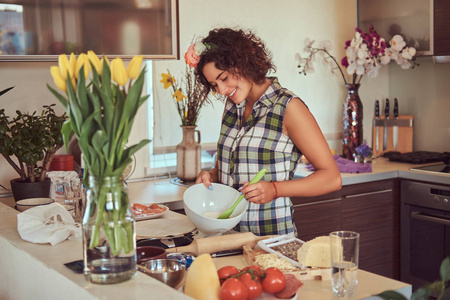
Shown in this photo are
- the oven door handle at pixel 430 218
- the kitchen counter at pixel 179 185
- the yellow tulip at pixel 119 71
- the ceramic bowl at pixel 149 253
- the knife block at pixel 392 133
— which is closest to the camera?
the yellow tulip at pixel 119 71

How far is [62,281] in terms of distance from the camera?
4.25 feet

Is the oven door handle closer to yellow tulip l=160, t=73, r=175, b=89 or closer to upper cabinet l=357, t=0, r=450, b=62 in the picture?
upper cabinet l=357, t=0, r=450, b=62

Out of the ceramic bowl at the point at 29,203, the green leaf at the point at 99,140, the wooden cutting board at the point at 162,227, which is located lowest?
the wooden cutting board at the point at 162,227

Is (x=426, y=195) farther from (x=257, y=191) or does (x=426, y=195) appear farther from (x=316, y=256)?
(x=316, y=256)

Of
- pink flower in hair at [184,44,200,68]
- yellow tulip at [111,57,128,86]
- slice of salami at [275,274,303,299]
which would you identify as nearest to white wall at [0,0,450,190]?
pink flower in hair at [184,44,200,68]

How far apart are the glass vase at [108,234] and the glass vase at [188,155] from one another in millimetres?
1917

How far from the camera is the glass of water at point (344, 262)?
1.43 metres

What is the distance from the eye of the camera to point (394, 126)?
399cm

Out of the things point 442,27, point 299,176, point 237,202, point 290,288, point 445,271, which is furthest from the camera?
point 442,27

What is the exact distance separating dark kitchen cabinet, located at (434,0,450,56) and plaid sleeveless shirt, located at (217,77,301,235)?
63.9 inches

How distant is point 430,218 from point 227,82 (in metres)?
1.67

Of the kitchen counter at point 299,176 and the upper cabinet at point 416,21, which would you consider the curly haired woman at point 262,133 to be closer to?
the kitchen counter at point 299,176

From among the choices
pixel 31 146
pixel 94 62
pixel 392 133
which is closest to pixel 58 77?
pixel 94 62

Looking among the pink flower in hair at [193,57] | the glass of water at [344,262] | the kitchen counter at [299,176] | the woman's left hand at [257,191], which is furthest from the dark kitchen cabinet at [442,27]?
the glass of water at [344,262]
